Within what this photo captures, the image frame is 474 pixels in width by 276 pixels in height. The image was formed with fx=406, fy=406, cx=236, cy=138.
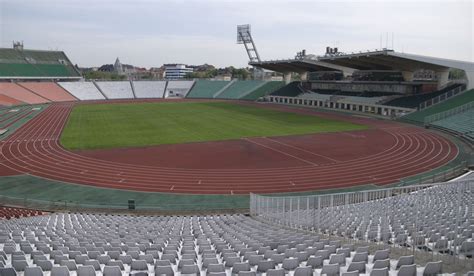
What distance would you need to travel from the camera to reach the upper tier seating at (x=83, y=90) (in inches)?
4023

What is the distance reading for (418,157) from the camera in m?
33.8

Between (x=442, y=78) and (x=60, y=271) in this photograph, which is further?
(x=442, y=78)

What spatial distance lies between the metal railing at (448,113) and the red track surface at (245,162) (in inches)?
303

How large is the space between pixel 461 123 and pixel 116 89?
8961 centimetres

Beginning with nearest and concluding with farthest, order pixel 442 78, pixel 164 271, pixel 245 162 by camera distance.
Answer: pixel 164 271
pixel 245 162
pixel 442 78

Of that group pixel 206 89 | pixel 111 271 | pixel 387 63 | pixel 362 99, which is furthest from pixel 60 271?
pixel 206 89

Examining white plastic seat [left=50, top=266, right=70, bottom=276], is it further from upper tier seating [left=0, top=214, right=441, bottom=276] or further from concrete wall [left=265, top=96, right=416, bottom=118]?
concrete wall [left=265, top=96, right=416, bottom=118]

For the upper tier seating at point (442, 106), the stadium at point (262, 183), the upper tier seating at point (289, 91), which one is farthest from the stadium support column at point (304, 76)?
the upper tier seating at point (442, 106)

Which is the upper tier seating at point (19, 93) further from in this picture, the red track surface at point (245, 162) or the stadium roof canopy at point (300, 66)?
the stadium roof canopy at point (300, 66)

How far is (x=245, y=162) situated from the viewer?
32719mm

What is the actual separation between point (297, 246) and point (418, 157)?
1072 inches

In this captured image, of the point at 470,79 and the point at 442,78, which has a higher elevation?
the point at 442,78

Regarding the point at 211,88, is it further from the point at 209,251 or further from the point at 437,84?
the point at 209,251

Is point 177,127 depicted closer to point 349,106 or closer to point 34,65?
point 349,106
